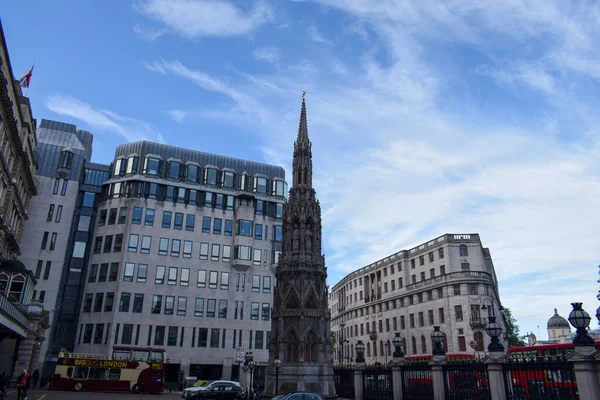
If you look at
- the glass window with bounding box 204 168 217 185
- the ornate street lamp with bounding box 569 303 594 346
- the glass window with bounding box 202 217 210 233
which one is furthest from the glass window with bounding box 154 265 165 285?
the ornate street lamp with bounding box 569 303 594 346

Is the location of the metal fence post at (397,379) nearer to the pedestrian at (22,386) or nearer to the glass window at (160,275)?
the pedestrian at (22,386)

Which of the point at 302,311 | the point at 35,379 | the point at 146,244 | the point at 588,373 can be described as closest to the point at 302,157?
the point at 302,311

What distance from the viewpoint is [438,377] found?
2198 cm

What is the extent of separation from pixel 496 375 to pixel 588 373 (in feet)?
14.6

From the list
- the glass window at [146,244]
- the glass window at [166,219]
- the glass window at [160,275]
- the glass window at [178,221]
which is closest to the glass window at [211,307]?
the glass window at [160,275]

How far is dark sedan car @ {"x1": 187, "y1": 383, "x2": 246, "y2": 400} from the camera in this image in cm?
3183

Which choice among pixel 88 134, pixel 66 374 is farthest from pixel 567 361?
pixel 88 134

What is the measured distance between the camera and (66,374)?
38.7 meters

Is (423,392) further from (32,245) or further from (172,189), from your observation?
(32,245)

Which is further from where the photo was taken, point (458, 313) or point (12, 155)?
point (458, 313)

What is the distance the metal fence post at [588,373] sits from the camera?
1500cm

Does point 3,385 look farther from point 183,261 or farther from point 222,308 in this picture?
point 222,308

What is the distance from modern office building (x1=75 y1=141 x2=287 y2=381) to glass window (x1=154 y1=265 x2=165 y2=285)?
0.13 metres

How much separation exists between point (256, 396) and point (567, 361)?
2090 centimetres
